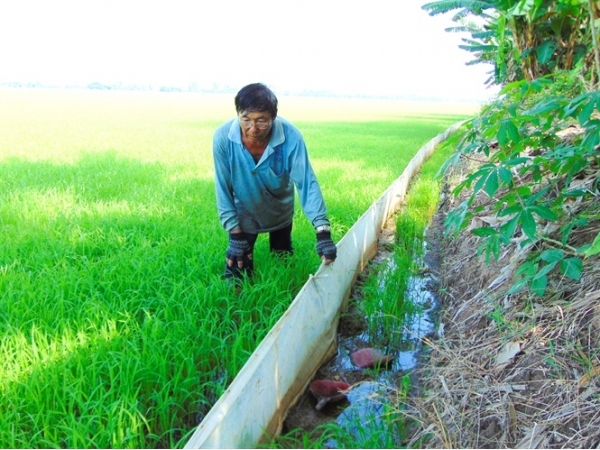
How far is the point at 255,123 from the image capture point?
6.79 feet

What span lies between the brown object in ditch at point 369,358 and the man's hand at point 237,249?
0.76 metres

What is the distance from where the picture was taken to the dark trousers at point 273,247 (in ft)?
8.52

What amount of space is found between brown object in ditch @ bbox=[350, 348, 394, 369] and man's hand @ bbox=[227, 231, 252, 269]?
764mm

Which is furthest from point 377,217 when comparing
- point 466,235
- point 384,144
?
point 384,144

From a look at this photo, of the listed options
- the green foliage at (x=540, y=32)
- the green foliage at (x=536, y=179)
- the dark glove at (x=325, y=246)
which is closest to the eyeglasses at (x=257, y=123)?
the dark glove at (x=325, y=246)

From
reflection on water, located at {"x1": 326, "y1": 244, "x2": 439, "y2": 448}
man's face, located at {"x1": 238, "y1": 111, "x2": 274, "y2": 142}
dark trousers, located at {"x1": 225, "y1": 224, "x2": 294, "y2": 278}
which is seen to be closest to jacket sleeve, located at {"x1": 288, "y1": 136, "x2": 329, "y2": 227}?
man's face, located at {"x1": 238, "y1": 111, "x2": 274, "y2": 142}

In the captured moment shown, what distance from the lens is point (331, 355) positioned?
92.7 inches

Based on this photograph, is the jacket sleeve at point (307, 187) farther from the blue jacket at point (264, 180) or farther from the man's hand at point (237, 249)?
the man's hand at point (237, 249)

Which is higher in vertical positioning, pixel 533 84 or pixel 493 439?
pixel 533 84

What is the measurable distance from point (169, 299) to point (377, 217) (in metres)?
2.03

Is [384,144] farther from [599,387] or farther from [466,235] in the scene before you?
[599,387]

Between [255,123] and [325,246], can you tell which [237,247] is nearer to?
[325,246]

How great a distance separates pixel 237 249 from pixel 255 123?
720 mm

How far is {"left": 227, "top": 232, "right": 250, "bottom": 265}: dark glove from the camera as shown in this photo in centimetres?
247
